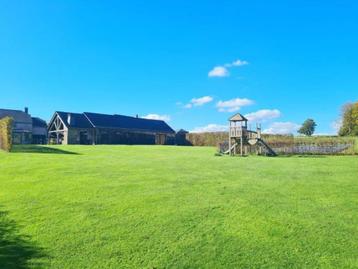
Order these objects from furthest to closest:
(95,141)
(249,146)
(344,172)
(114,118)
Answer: (114,118), (95,141), (249,146), (344,172)

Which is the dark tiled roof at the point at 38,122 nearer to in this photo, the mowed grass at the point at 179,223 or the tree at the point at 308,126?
the mowed grass at the point at 179,223

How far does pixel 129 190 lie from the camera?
8930 mm

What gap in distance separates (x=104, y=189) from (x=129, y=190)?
2.29ft

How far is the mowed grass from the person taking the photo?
5.26 m

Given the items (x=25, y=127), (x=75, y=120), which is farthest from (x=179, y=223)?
(x=25, y=127)

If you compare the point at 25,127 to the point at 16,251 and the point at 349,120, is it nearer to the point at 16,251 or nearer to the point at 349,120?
the point at 349,120

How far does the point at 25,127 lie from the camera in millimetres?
61844

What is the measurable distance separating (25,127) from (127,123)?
1932cm

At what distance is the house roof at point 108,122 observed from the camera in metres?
52.6

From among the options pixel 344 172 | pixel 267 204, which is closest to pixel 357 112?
pixel 344 172

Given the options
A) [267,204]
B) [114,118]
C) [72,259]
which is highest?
[114,118]

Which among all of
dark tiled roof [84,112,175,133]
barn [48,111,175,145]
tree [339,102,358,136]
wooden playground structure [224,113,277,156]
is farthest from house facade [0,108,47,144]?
tree [339,102,358,136]

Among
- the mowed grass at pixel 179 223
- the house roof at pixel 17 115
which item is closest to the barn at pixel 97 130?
the house roof at pixel 17 115

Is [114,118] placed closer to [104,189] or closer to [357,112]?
[357,112]
